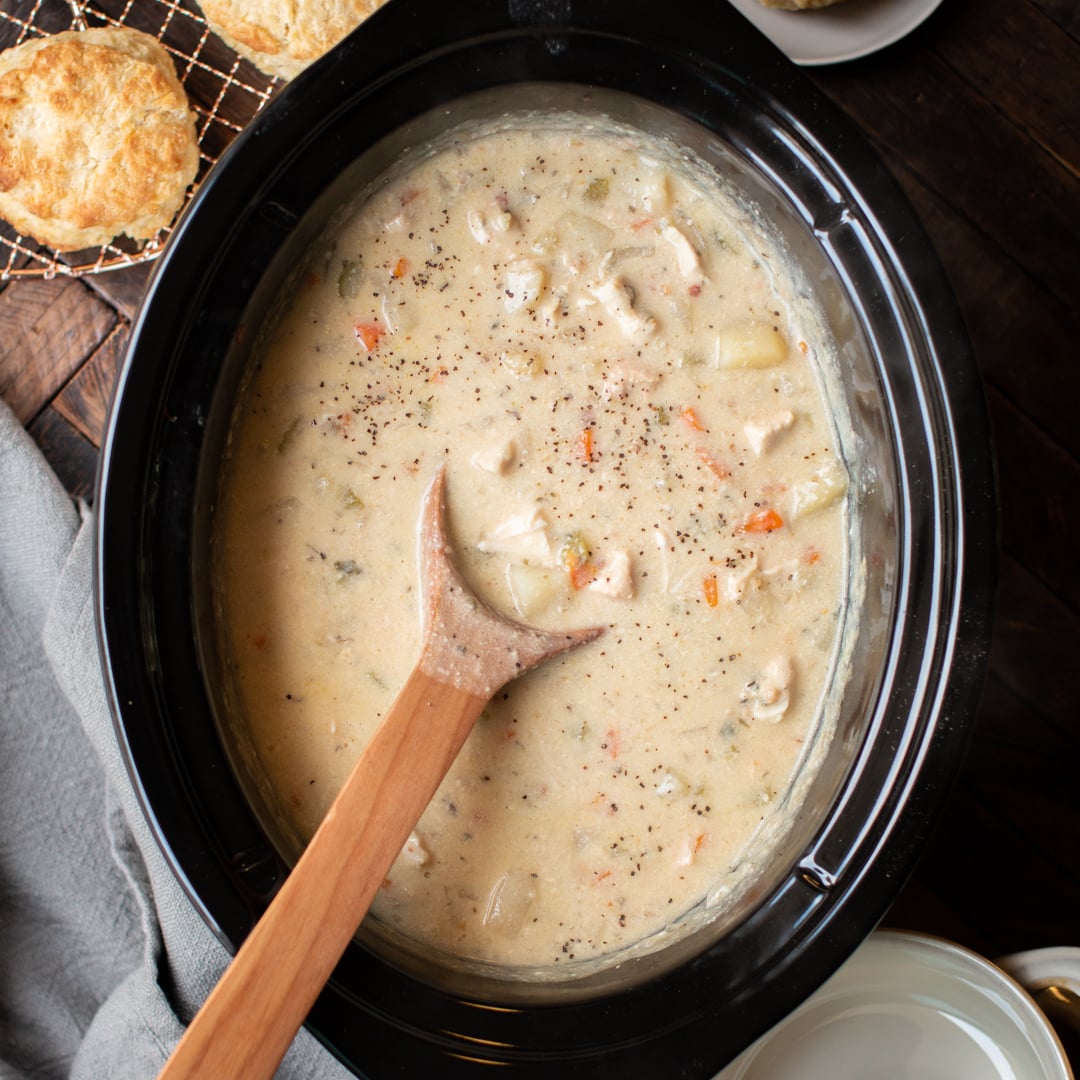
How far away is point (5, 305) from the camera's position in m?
1.62

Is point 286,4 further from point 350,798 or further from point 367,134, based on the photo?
point 350,798

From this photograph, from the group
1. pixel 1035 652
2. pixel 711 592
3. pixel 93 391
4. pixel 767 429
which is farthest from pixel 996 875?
pixel 93 391

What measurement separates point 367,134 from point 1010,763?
1334 mm

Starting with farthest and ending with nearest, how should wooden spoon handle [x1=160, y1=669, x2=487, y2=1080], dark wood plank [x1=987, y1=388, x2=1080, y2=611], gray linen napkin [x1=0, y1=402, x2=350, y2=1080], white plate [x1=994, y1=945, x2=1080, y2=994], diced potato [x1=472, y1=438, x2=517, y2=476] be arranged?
dark wood plank [x1=987, y1=388, x2=1080, y2=611] < gray linen napkin [x1=0, y1=402, x2=350, y2=1080] < white plate [x1=994, y1=945, x2=1080, y2=994] < diced potato [x1=472, y1=438, x2=517, y2=476] < wooden spoon handle [x1=160, y1=669, x2=487, y2=1080]

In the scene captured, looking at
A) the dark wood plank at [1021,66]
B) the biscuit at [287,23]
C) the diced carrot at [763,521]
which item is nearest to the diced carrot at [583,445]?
the diced carrot at [763,521]

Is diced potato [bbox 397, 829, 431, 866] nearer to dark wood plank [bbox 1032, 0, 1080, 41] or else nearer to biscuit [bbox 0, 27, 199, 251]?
biscuit [bbox 0, 27, 199, 251]

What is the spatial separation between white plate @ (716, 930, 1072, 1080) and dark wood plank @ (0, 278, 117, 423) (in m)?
1.41

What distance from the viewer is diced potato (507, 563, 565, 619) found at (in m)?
1.35

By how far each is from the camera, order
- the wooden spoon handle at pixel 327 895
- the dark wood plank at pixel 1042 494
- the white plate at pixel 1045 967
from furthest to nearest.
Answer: the dark wood plank at pixel 1042 494 → the white plate at pixel 1045 967 → the wooden spoon handle at pixel 327 895

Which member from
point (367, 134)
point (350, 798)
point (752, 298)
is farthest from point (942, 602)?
point (367, 134)

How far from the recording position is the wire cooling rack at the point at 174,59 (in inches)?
62.1

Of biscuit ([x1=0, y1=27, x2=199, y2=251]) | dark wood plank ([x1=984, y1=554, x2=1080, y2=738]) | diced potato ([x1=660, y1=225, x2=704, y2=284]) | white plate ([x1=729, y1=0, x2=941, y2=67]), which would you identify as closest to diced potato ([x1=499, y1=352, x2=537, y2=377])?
diced potato ([x1=660, y1=225, x2=704, y2=284])

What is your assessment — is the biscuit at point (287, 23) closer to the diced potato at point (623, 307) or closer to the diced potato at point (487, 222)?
the diced potato at point (487, 222)

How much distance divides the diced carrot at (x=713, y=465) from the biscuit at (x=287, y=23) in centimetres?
78
